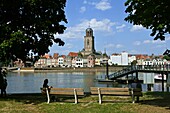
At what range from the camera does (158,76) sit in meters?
86.8

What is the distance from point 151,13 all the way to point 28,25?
774 centimetres

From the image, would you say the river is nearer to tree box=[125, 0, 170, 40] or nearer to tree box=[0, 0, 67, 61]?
tree box=[0, 0, 67, 61]

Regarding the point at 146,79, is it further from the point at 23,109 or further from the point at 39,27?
the point at 23,109

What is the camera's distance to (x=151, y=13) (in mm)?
14953

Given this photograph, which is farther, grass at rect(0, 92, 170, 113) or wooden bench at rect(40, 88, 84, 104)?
wooden bench at rect(40, 88, 84, 104)

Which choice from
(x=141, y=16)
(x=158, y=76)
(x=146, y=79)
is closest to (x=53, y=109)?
(x=141, y=16)

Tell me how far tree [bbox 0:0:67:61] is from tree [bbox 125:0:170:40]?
4689 millimetres

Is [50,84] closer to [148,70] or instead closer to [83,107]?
[148,70]

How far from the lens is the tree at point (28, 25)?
56.7 feet

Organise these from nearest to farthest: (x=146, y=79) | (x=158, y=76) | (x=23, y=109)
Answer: (x=23, y=109) → (x=146, y=79) → (x=158, y=76)

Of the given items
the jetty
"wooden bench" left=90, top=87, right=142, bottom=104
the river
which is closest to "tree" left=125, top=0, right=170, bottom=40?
"wooden bench" left=90, top=87, right=142, bottom=104

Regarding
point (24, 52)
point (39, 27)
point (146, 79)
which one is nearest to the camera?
point (39, 27)

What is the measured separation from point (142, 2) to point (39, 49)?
25.1 feet

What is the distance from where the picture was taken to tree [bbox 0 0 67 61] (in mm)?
17297
